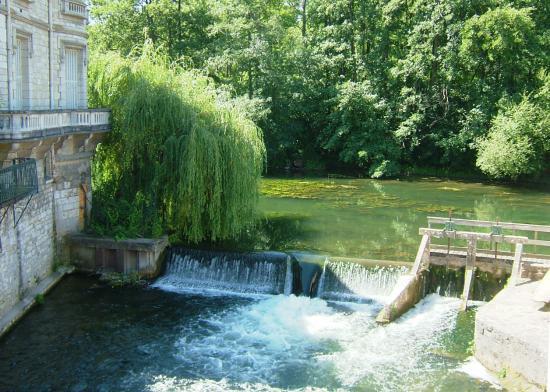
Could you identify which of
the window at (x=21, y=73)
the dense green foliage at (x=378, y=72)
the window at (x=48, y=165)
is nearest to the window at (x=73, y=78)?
the window at (x=21, y=73)

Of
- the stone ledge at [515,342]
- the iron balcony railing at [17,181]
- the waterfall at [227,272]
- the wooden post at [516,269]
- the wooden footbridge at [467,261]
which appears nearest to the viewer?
the stone ledge at [515,342]

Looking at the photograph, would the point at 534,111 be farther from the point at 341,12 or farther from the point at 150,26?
the point at 150,26

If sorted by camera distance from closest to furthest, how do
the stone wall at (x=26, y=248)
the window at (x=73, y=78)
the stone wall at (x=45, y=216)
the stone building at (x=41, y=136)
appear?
the stone building at (x=41, y=136) < the stone wall at (x=26, y=248) < the stone wall at (x=45, y=216) < the window at (x=73, y=78)

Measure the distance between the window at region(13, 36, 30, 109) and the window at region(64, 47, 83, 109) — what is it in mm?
2165

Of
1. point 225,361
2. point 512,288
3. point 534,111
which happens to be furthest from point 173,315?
point 534,111

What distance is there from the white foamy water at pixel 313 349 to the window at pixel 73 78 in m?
9.06

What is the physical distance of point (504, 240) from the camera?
17.8 metres

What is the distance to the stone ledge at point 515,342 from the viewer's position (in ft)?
38.3

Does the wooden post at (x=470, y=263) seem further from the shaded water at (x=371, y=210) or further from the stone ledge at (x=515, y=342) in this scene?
the stone ledge at (x=515, y=342)

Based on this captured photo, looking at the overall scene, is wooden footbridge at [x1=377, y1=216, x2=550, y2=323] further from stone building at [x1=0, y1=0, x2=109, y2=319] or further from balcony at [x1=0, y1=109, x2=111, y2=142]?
balcony at [x1=0, y1=109, x2=111, y2=142]

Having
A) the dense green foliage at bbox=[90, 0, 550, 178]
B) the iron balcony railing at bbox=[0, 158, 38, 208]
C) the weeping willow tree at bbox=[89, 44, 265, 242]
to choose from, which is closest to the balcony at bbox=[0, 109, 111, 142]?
the iron balcony railing at bbox=[0, 158, 38, 208]

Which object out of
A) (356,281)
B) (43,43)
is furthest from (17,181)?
(356,281)

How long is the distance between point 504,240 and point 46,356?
1261cm

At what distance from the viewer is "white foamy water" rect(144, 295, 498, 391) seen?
12.6 m
